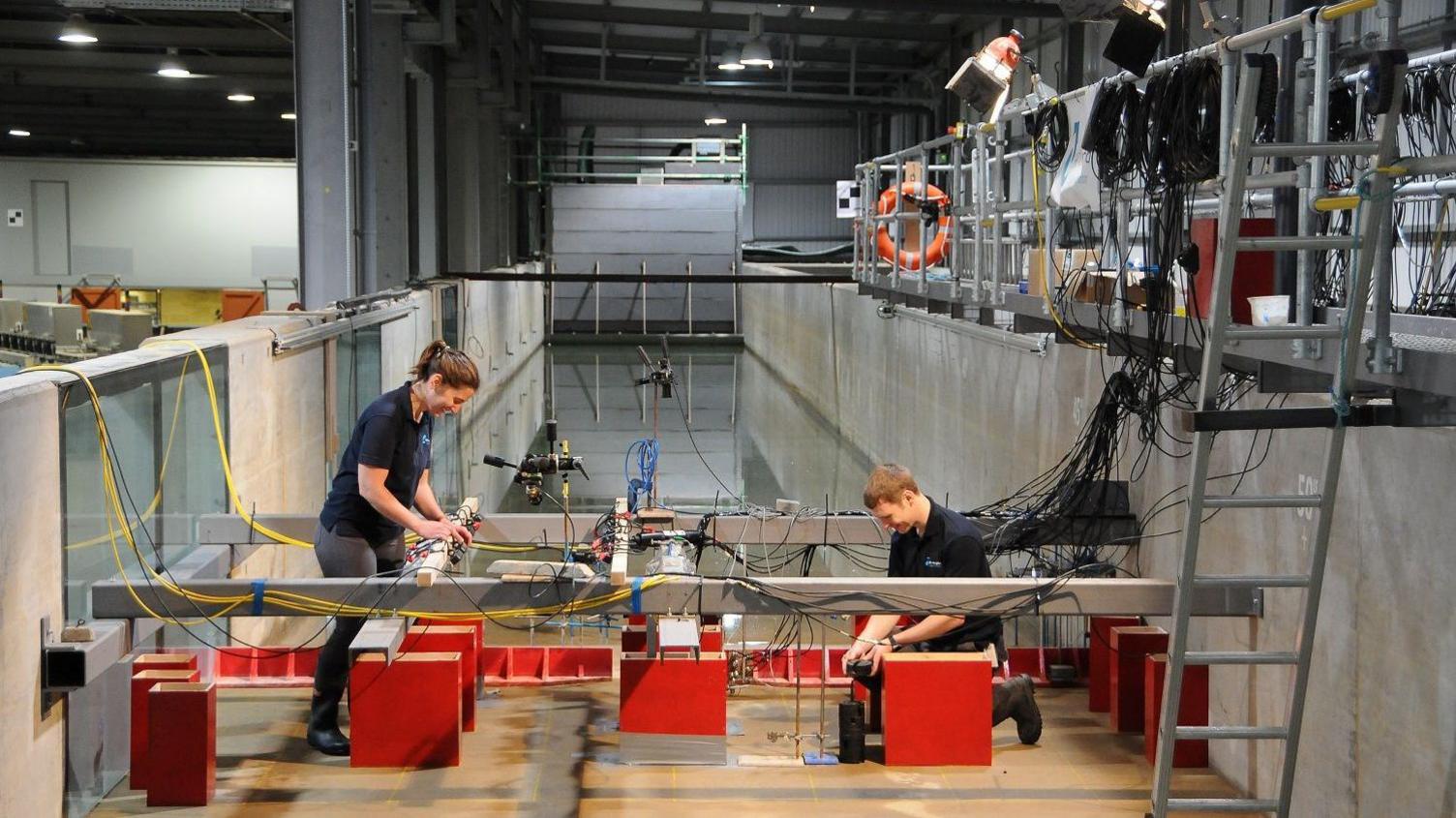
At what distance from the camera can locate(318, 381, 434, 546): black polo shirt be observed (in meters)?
6.87

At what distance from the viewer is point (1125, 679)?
798 cm

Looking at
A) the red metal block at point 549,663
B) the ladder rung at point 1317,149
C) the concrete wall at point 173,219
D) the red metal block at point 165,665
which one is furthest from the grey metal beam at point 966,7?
the ladder rung at point 1317,149

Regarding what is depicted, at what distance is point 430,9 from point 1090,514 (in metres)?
13.1

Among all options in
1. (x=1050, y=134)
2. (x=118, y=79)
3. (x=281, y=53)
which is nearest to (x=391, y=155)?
(x=281, y=53)

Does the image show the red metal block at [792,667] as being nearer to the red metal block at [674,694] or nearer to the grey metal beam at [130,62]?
the red metal block at [674,694]

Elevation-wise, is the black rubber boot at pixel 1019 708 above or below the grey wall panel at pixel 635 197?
below

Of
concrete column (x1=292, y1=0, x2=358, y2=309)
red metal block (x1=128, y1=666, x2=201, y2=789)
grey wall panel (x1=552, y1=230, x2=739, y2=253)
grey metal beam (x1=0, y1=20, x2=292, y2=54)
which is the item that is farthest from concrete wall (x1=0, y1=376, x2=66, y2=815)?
grey wall panel (x1=552, y1=230, x2=739, y2=253)

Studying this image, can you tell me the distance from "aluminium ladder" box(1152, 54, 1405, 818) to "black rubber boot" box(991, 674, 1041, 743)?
8.21 ft

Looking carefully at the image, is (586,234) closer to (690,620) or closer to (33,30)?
(33,30)

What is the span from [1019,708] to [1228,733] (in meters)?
2.86

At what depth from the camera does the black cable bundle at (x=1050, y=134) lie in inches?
311

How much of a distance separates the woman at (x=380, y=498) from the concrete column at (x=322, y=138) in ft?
17.0

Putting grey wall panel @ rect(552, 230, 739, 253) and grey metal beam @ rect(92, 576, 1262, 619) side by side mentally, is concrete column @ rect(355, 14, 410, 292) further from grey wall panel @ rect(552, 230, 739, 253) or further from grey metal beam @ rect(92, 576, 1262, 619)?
grey wall panel @ rect(552, 230, 739, 253)

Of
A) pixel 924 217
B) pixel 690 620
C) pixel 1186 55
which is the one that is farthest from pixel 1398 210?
pixel 924 217
